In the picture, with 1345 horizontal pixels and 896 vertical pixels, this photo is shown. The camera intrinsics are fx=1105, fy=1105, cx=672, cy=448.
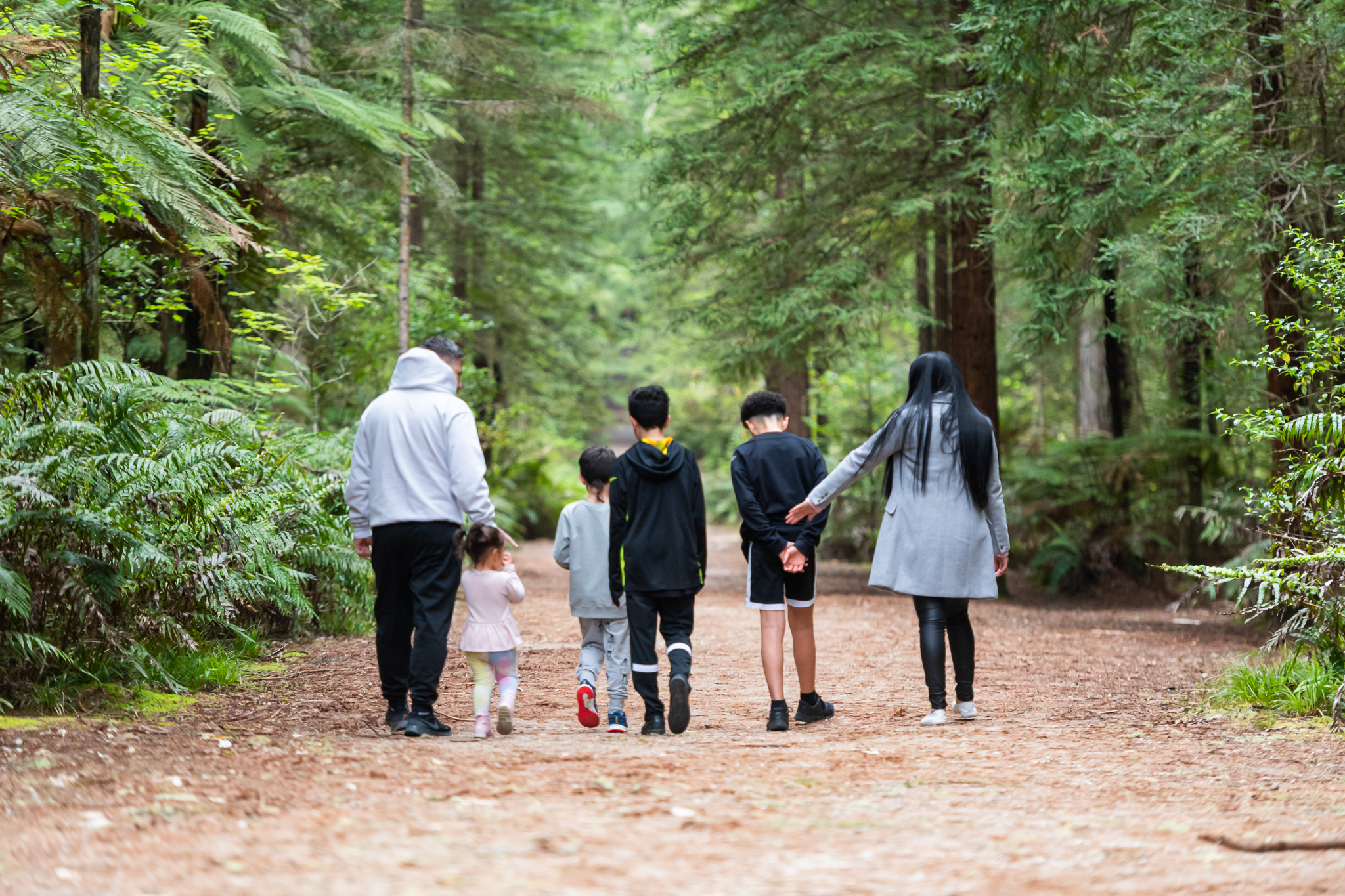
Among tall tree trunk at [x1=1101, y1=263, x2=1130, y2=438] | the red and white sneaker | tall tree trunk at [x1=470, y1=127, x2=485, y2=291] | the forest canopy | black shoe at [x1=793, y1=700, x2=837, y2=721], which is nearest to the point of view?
the red and white sneaker

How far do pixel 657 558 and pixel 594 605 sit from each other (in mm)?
471

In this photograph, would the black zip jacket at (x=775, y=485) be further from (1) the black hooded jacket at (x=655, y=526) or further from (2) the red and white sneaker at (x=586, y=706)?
(2) the red and white sneaker at (x=586, y=706)

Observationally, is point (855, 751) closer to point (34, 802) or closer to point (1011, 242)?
point (34, 802)

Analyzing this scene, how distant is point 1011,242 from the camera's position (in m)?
11.6

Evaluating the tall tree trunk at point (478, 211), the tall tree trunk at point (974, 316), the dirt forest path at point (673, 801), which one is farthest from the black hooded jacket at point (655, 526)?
the tall tree trunk at point (478, 211)

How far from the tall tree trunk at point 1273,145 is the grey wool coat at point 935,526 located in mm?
4446

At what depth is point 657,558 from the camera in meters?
5.55

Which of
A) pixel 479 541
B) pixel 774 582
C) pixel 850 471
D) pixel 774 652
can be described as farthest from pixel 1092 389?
pixel 479 541

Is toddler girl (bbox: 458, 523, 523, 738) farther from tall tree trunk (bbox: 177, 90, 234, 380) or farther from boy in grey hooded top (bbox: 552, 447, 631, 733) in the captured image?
tall tree trunk (bbox: 177, 90, 234, 380)

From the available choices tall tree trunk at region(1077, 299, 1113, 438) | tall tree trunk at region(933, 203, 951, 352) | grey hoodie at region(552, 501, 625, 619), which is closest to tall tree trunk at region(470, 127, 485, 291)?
tall tree trunk at region(933, 203, 951, 352)

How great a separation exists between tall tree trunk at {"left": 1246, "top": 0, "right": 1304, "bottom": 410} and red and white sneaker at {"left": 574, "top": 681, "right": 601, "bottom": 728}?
21.2 feet

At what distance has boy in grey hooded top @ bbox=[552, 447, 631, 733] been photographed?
18.7ft

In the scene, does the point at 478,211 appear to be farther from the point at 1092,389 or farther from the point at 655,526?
the point at 655,526

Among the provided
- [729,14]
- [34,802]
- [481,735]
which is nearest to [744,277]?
[729,14]
